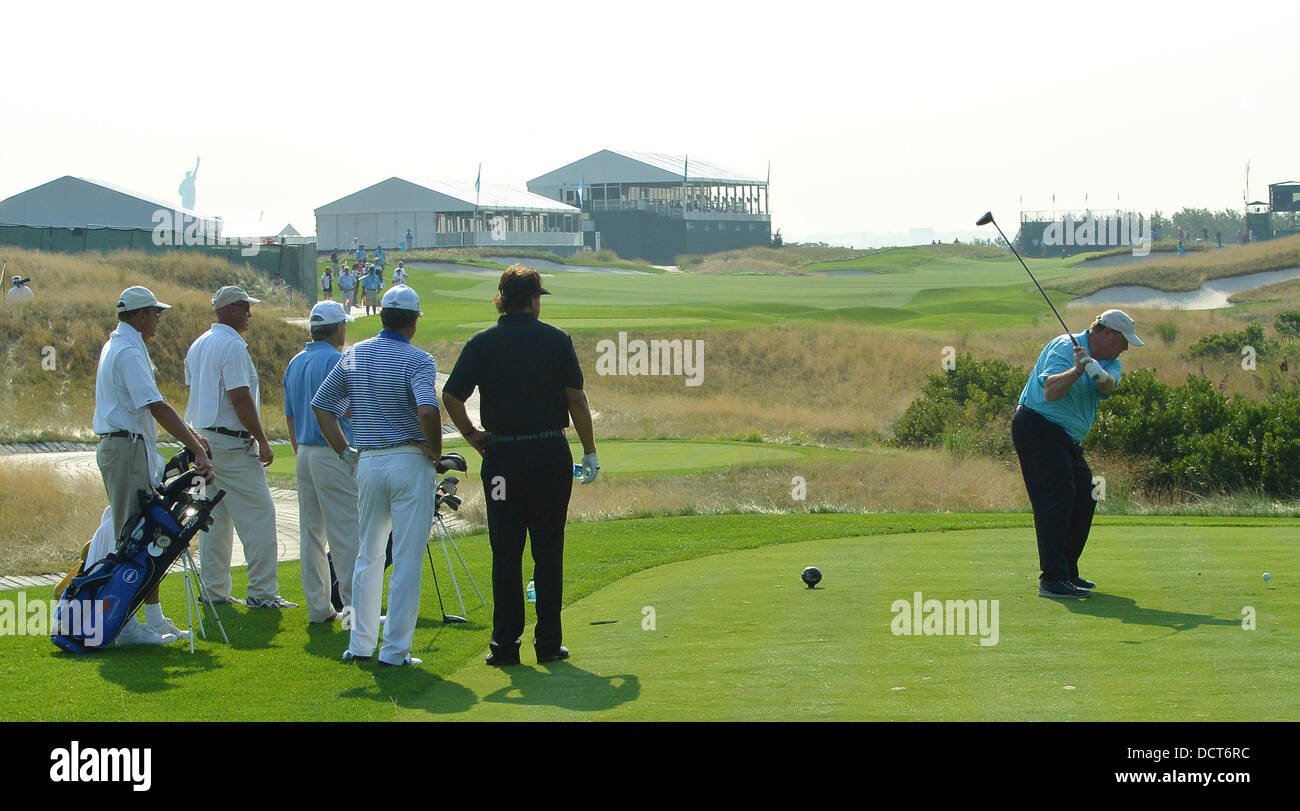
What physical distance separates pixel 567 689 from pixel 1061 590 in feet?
12.6

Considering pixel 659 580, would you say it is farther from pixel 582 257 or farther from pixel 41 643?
pixel 582 257

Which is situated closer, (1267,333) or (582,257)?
(1267,333)

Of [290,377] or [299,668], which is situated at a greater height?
[290,377]

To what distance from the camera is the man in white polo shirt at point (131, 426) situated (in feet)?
28.6

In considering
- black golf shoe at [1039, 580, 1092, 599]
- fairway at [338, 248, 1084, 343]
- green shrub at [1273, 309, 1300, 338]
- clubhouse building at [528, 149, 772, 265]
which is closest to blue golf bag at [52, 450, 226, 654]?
black golf shoe at [1039, 580, 1092, 599]

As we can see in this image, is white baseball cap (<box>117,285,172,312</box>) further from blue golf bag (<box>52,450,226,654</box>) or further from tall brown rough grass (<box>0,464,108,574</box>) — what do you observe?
tall brown rough grass (<box>0,464,108,574</box>)

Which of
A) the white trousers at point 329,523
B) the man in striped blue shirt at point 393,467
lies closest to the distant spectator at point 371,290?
the white trousers at point 329,523

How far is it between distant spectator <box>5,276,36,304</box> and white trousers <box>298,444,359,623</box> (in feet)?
91.4

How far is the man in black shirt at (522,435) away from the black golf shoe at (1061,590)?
3329 mm

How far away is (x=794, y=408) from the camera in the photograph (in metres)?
35.8

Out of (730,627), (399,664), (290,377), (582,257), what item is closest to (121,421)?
(290,377)

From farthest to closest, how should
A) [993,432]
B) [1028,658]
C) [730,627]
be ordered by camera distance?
[993,432], [730,627], [1028,658]

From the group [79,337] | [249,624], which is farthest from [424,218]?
[249,624]
